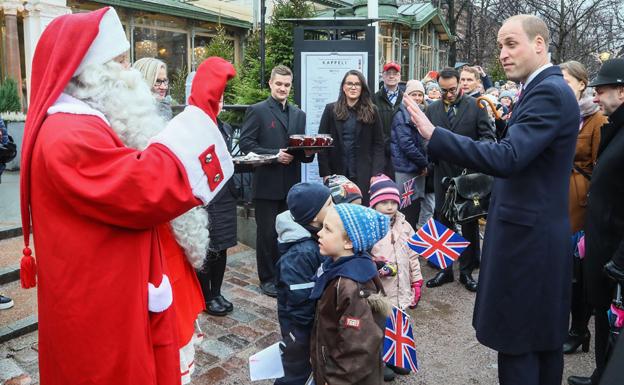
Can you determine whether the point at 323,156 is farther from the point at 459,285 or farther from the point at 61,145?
the point at 61,145

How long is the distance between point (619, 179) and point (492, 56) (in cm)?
2413

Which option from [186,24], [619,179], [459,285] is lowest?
[459,285]

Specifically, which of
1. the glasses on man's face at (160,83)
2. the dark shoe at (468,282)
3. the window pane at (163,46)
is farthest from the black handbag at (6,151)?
the window pane at (163,46)

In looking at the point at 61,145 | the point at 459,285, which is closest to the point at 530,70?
the point at 61,145

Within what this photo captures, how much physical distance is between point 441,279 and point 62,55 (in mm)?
4711

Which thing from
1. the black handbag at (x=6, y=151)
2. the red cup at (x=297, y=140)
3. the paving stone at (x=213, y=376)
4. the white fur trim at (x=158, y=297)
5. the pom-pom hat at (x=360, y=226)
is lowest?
the paving stone at (x=213, y=376)

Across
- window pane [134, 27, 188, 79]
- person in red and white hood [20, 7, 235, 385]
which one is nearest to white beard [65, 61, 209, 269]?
person in red and white hood [20, 7, 235, 385]

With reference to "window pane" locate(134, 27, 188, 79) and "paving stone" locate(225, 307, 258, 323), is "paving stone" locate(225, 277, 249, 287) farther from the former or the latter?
"window pane" locate(134, 27, 188, 79)

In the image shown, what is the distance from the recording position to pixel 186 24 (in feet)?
54.7

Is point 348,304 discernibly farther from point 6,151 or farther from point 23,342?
point 6,151

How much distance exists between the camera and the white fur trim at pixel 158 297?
1944 mm

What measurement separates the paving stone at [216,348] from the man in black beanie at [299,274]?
42.2 inches

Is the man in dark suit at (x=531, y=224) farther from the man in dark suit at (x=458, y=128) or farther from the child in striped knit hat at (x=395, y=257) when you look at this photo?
the man in dark suit at (x=458, y=128)

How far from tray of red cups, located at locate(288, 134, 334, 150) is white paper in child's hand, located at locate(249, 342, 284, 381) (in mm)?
2397
